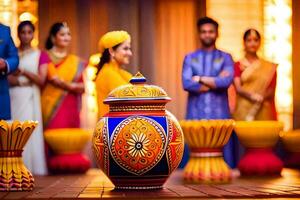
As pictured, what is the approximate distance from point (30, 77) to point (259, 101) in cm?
231

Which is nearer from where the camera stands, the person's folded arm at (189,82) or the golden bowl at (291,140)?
the person's folded arm at (189,82)

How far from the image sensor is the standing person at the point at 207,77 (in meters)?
7.62

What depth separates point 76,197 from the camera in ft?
14.2

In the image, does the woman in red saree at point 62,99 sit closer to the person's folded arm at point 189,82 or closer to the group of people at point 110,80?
the group of people at point 110,80

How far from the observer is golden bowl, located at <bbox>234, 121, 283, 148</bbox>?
24.9 ft

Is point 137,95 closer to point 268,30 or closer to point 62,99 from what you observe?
point 62,99

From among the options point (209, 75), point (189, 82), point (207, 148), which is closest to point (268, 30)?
point (209, 75)

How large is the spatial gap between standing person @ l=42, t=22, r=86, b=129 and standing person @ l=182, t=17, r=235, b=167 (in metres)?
1.20

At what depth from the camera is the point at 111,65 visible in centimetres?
730

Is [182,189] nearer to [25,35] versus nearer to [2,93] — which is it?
[2,93]

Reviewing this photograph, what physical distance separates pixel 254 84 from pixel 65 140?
2011mm

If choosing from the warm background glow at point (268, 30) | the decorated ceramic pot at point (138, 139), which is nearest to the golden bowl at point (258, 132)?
the warm background glow at point (268, 30)

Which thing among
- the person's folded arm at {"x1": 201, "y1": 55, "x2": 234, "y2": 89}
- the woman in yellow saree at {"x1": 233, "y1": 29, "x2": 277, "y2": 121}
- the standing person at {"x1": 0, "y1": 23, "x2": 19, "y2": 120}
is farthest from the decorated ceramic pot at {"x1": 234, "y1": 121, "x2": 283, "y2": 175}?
the standing person at {"x1": 0, "y1": 23, "x2": 19, "y2": 120}

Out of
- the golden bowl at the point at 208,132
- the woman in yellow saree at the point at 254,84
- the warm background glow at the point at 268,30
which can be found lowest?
the golden bowl at the point at 208,132
